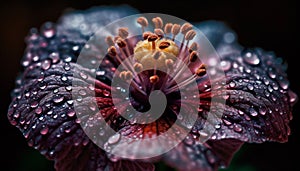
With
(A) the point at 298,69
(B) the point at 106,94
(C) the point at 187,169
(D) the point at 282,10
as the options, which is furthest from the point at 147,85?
(D) the point at 282,10

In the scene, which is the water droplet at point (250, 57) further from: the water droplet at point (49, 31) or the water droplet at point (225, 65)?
the water droplet at point (49, 31)

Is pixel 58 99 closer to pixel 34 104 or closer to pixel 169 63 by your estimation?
pixel 34 104

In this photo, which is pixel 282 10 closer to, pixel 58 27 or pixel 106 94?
pixel 58 27

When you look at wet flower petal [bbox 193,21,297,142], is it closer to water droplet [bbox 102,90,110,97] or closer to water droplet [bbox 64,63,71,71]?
water droplet [bbox 102,90,110,97]

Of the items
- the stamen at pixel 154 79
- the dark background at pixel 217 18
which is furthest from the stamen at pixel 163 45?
the dark background at pixel 217 18

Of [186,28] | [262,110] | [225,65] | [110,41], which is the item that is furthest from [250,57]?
[110,41]
